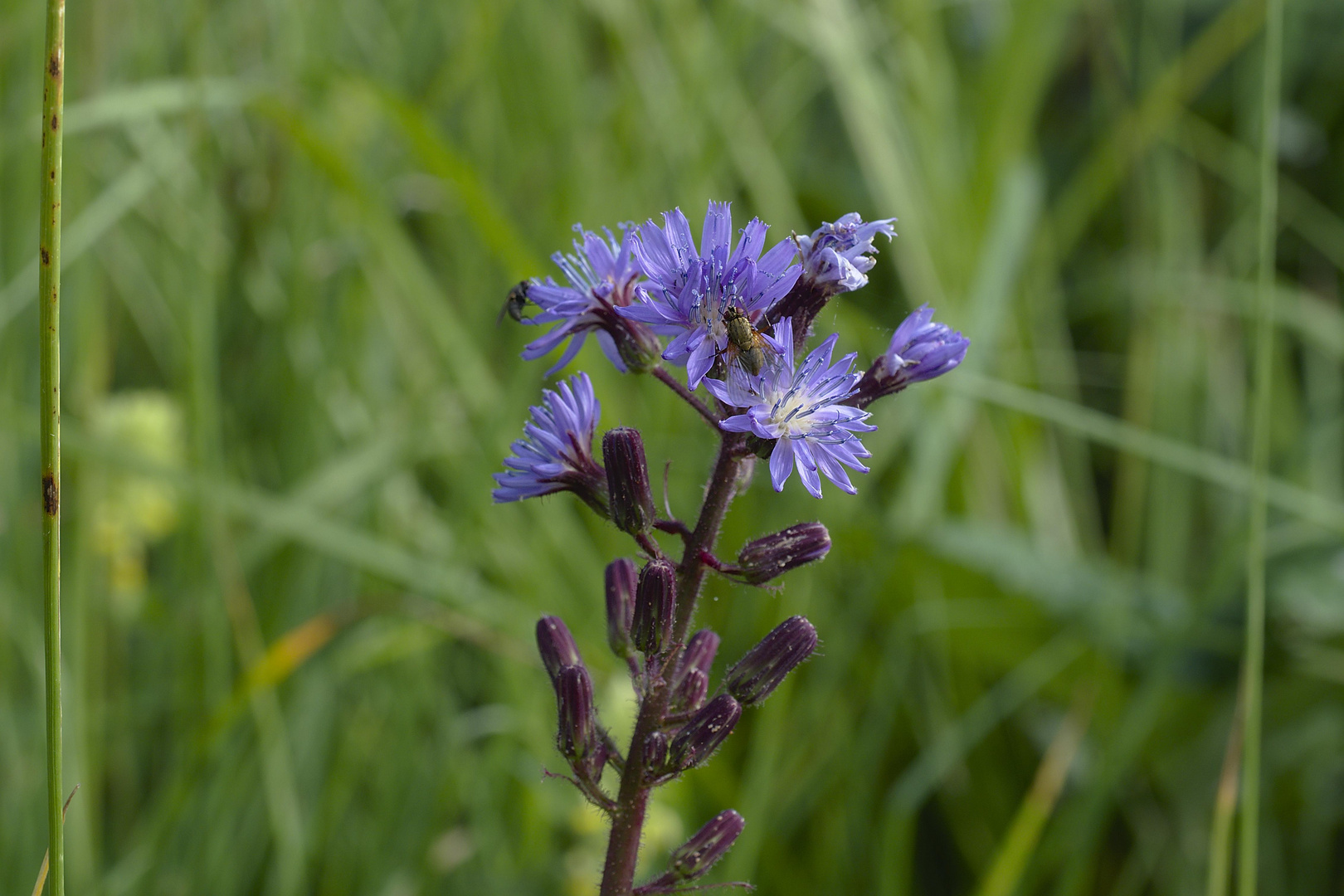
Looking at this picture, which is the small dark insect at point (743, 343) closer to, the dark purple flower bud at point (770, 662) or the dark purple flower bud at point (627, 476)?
the dark purple flower bud at point (627, 476)

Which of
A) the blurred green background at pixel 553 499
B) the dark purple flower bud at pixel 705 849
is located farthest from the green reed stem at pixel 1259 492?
the dark purple flower bud at pixel 705 849

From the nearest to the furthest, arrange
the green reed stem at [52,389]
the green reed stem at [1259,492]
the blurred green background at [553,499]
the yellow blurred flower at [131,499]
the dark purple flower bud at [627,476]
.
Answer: the green reed stem at [52,389] < the dark purple flower bud at [627,476] < the green reed stem at [1259,492] < the blurred green background at [553,499] < the yellow blurred flower at [131,499]

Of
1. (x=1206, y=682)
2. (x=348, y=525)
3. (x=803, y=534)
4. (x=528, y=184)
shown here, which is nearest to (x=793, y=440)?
(x=803, y=534)

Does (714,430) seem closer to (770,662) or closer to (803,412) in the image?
(803,412)

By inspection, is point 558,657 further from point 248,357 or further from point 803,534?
point 248,357

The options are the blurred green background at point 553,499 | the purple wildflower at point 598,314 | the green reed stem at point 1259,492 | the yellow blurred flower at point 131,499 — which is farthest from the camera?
the yellow blurred flower at point 131,499

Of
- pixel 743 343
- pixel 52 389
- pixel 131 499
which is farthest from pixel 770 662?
pixel 131 499
